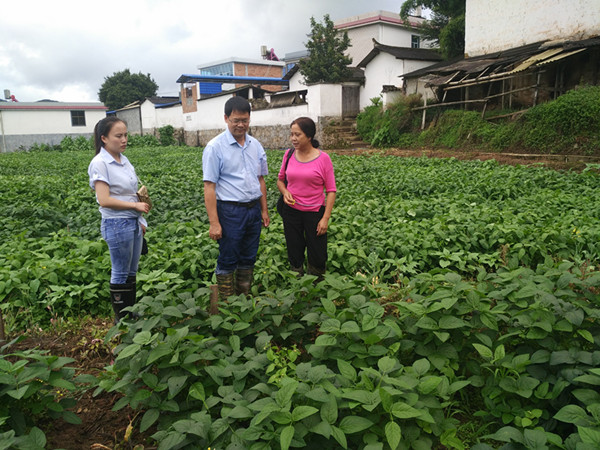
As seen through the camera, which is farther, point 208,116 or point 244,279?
point 208,116

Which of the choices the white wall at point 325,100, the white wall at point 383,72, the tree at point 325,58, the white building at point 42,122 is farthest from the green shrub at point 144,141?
the white wall at point 383,72

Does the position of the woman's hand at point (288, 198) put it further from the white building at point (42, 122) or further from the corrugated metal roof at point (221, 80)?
the white building at point (42, 122)

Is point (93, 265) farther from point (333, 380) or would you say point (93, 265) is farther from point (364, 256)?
point (333, 380)

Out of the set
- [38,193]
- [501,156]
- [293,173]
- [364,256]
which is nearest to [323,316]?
[293,173]

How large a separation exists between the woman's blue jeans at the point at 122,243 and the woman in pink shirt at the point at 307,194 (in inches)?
55.3

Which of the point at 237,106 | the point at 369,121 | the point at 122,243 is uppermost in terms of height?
the point at 369,121

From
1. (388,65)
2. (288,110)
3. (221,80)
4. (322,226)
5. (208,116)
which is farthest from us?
(221,80)

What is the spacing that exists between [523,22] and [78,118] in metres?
33.8

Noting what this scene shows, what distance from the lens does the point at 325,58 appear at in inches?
1076

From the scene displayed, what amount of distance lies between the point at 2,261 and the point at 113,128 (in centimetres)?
242

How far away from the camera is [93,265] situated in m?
4.94

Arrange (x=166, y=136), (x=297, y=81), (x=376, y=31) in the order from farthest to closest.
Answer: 1. (x=166, y=136)
2. (x=376, y=31)
3. (x=297, y=81)

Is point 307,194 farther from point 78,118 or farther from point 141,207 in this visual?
point 78,118

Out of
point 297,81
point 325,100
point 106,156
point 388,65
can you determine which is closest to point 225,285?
point 106,156
